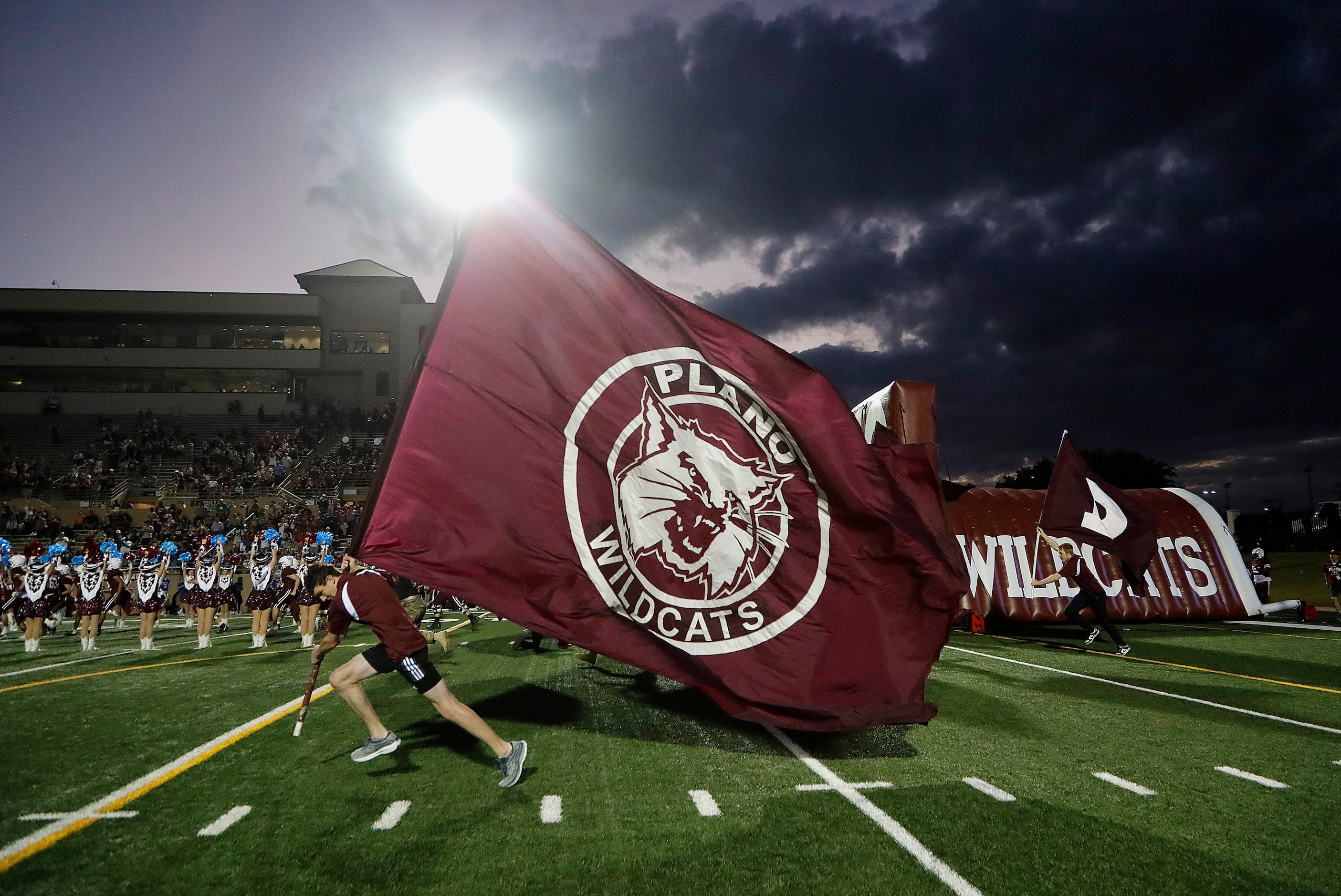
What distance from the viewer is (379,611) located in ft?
14.8

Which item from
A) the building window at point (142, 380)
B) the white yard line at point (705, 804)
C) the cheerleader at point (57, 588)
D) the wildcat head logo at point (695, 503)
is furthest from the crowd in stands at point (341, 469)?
the white yard line at point (705, 804)

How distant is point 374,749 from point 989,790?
3.90 m

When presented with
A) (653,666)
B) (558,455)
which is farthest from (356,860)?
(558,455)

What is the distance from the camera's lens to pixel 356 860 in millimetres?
3164

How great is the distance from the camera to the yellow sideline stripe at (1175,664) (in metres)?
7.59

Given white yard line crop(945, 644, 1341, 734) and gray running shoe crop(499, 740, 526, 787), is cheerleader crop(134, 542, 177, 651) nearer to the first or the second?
gray running shoe crop(499, 740, 526, 787)

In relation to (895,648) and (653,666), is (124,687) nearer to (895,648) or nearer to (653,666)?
(653,666)

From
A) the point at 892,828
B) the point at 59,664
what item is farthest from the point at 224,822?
the point at 59,664

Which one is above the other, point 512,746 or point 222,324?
point 222,324

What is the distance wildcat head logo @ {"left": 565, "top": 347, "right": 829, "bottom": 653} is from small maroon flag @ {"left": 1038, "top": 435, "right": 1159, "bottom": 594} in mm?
7451

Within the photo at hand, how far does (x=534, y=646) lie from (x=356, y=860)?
7063 mm

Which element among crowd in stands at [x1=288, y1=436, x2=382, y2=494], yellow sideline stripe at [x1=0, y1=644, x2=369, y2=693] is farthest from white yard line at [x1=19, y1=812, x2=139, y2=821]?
crowd in stands at [x1=288, y1=436, x2=382, y2=494]

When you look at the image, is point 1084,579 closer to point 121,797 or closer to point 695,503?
point 695,503

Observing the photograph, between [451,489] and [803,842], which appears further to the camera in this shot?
[451,489]
